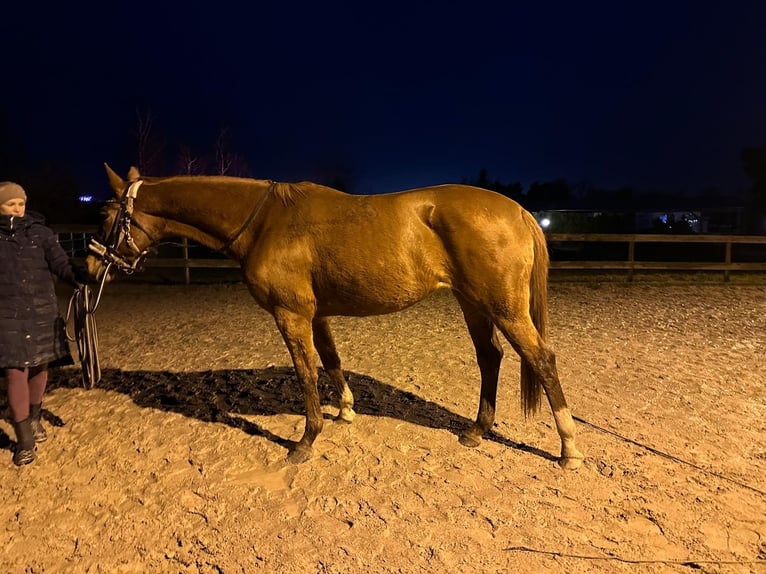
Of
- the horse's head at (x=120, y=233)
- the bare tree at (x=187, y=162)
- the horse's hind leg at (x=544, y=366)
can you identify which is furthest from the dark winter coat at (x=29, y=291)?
the bare tree at (x=187, y=162)

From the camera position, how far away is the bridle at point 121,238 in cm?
307

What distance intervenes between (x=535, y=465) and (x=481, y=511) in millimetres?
655

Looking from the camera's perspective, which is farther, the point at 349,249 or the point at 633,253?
the point at 633,253

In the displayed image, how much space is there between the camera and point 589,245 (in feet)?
68.7

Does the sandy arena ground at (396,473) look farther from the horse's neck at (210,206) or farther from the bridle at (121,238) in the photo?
A: the horse's neck at (210,206)

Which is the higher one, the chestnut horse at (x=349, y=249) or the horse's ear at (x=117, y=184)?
the horse's ear at (x=117, y=184)

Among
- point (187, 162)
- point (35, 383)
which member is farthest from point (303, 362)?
point (187, 162)

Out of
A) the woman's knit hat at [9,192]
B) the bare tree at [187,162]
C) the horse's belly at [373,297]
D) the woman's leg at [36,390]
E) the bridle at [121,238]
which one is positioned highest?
the bare tree at [187,162]

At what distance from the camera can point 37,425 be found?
11.1 feet

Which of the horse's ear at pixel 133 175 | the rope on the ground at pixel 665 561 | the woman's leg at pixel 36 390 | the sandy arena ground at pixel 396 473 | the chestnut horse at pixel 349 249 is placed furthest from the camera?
the woman's leg at pixel 36 390

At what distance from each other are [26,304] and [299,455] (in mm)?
2021

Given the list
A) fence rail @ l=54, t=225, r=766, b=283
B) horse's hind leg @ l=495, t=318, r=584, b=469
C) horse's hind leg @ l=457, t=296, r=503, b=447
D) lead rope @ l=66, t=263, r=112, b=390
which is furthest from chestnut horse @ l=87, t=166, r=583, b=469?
fence rail @ l=54, t=225, r=766, b=283

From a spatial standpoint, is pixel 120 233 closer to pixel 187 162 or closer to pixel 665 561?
pixel 665 561

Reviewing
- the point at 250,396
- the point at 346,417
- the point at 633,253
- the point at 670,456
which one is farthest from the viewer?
the point at 633,253
